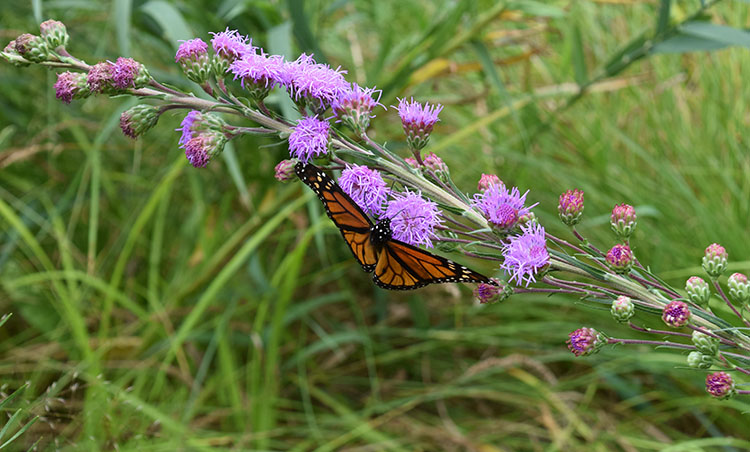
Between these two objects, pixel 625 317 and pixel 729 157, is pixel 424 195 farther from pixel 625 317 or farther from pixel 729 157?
pixel 729 157

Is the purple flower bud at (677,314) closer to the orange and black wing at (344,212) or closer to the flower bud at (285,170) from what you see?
the orange and black wing at (344,212)

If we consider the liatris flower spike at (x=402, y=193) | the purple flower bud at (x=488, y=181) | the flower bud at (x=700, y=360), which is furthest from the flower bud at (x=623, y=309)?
the purple flower bud at (x=488, y=181)

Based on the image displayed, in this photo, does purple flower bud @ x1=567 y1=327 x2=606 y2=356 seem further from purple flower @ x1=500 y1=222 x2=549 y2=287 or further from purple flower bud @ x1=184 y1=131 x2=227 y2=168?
purple flower bud @ x1=184 y1=131 x2=227 y2=168

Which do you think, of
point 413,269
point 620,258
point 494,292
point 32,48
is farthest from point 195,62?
point 620,258

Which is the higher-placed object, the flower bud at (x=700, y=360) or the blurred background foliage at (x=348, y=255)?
the blurred background foliage at (x=348, y=255)

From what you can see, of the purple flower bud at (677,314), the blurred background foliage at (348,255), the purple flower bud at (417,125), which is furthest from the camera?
the blurred background foliage at (348,255)

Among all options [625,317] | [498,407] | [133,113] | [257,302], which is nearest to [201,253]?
[257,302]

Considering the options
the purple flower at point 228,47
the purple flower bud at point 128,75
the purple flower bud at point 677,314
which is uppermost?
the purple flower at point 228,47
